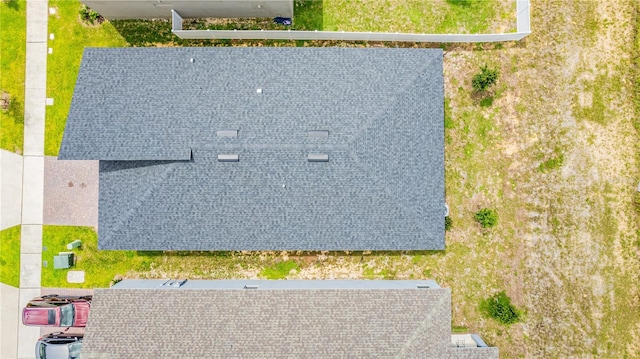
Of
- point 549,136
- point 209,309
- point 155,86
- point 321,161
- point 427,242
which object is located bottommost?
point 209,309

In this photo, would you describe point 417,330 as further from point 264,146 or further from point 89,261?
point 89,261

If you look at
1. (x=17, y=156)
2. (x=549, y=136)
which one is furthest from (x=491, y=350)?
(x=17, y=156)

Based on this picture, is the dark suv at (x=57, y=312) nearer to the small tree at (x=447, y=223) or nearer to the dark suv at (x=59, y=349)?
the dark suv at (x=59, y=349)

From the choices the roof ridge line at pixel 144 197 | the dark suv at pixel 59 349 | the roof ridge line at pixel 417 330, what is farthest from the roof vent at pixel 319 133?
the dark suv at pixel 59 349

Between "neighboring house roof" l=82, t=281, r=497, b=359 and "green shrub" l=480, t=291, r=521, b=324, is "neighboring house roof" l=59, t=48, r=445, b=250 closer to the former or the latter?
"neighboring house roof" l=82, t=281, r=497, b=359

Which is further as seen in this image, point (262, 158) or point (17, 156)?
point (17, 156)

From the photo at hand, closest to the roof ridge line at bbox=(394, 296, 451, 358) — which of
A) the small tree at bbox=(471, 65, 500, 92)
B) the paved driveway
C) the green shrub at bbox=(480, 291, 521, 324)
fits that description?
the green shrub at bbox=(480, 291, 521, 324)

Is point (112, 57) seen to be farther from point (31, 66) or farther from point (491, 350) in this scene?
point (491, 350)
